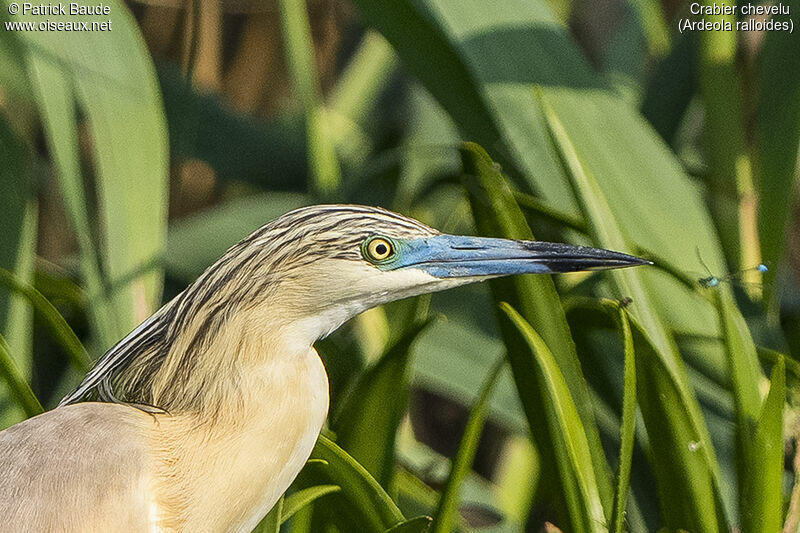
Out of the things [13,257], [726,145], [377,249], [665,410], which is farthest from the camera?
[726,145]

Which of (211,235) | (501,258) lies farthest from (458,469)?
(211,235)

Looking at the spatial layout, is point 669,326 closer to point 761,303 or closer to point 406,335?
point 761,303

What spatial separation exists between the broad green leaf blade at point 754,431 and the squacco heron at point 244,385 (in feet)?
0.57

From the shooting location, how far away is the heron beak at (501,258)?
863 mm

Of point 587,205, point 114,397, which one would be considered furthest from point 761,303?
point 114,397

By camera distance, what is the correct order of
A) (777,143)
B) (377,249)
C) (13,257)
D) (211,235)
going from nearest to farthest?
(377,249)
(13,257)
(777,143)
(211,235)

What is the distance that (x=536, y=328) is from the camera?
3.29ft

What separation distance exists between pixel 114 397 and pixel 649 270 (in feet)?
2.22

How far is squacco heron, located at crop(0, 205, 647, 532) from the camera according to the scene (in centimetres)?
85

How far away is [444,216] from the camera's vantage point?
6.40ft

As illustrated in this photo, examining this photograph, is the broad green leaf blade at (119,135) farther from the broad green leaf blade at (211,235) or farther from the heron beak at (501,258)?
the heron beak at (501,258)

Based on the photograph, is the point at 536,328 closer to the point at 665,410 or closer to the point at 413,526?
the point at 665,410

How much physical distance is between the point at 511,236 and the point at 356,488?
0.30 metres

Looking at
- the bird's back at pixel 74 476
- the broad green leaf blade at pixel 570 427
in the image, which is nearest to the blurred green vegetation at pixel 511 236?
the broad green leaf blade at pixel 570 427
